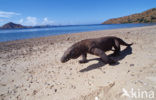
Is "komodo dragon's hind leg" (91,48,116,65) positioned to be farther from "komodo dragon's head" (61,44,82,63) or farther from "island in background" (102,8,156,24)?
"island in background" (102,8,156,24)

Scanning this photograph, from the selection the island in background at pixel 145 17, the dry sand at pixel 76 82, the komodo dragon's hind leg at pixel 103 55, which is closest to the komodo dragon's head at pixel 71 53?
the dry sand at pixel 76 82

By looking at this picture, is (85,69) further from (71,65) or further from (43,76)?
(43,76)

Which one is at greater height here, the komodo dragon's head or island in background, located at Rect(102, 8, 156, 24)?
island in background, located at Rect(102, 8, 156, 24)

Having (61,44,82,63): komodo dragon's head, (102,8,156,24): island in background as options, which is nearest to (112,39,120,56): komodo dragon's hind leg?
(61,44,82,63): komodo dragon's head

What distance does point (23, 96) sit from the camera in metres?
3.79

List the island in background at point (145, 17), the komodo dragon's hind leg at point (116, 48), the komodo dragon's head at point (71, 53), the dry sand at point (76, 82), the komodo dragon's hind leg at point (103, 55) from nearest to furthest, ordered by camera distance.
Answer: the dry sand at point (76, 82) < the komodo dragon's hind leg at point (103, 55) < the komodo dragon's head at point (71, 53) < the komodo dragon's hind leg at point (116, 48) < the island in background at point (145, 17)

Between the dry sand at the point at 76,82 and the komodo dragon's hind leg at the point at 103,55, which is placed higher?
the komodo dragon's hind leg at the point at 103,55

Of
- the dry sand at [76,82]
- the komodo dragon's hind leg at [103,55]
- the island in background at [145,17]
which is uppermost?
the island in background at [145,17]

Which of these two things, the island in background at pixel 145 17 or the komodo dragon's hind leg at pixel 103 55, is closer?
the komodo dragon's hind leg at pixel 103 55

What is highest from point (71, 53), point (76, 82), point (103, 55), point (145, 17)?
point (145, 17)

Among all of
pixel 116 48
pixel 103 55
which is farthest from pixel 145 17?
pixel 103 55

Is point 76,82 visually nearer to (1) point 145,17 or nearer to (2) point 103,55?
(2) point 103,55

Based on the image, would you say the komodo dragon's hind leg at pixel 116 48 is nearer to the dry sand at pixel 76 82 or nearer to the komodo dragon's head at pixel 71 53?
the dry sand at pixel 76 82

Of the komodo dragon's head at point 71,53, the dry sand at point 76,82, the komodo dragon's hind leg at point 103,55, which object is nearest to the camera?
the dry sand at point 76,82
